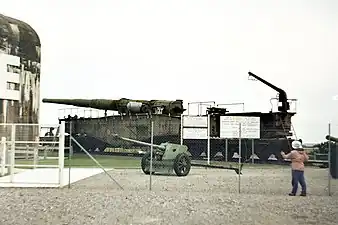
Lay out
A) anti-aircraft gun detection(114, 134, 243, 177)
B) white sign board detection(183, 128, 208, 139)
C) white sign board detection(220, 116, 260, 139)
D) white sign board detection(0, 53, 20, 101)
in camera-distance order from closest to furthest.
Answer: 1. anti-aircraft gun detection(114, 134, 243, 177)
2. white sign board detection(220, 116, 260, 139)
3. white sign board detection(183, 128, 208, 139)
4. white sign board detection(0, 53, 20, 101)

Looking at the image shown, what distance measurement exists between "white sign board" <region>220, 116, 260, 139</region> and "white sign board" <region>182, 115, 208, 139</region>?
974 millimetres

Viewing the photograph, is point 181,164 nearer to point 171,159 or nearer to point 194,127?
point 171,159

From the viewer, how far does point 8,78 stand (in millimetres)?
31500

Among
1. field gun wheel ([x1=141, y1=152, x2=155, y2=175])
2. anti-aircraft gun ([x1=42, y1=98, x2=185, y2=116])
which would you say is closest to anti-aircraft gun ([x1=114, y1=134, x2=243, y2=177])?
field gun wheel ([x1=141, y1=152, x2=155, y2=175])

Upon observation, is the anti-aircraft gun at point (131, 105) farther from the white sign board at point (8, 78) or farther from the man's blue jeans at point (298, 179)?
the man's blue jeans at point (298, 179)

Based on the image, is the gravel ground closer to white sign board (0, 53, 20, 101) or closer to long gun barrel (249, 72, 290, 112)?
long gun barrel (249, 72, 290, 112)

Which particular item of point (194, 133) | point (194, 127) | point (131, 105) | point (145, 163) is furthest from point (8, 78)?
point (145, 163)

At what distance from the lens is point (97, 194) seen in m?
13.0

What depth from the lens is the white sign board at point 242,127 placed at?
2925 centimetres

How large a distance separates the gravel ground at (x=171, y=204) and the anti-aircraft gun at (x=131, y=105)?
53.6 feet

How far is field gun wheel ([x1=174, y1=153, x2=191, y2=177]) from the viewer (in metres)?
18.7

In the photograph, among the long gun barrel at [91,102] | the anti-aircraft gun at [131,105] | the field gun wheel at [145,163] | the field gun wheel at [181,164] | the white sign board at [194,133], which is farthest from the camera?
the long gun barrel at [91,102]

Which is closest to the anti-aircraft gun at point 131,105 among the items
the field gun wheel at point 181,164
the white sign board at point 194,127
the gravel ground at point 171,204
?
the white sign board at point 194,127

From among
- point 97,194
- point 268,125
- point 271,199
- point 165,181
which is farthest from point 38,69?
point 271,199
